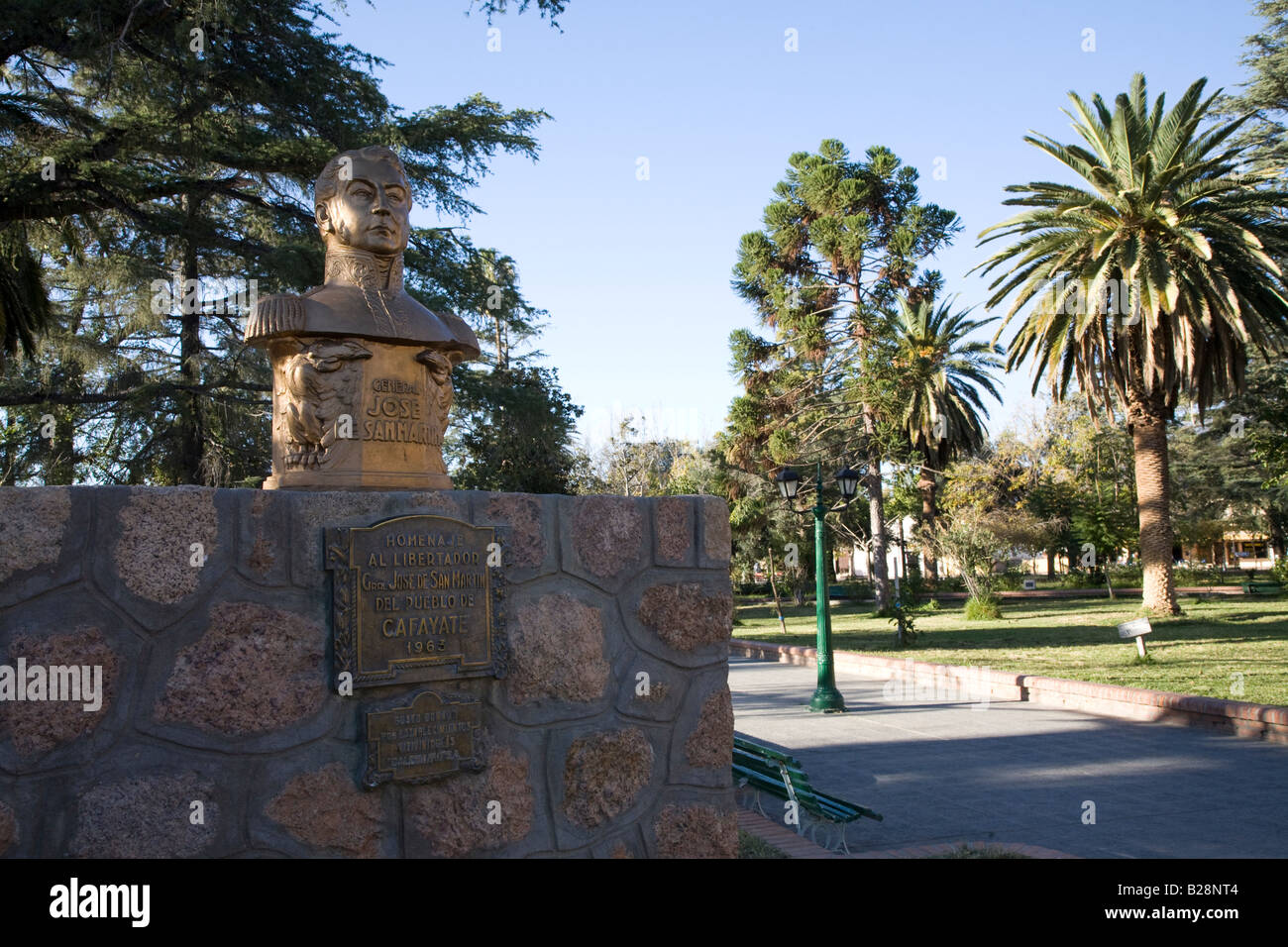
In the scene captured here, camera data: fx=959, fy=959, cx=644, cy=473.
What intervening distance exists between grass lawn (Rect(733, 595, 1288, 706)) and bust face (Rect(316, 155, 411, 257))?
9.38m

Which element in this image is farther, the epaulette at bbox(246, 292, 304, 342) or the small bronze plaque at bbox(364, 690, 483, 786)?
the epaulette at bbox(246, 292, 304, 342)

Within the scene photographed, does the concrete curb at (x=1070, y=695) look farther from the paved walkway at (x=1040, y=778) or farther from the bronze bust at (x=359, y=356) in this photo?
the bronze bust at (x=359, y=356)

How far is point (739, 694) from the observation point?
13.2 meters

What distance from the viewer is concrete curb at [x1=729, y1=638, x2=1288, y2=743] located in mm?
8945

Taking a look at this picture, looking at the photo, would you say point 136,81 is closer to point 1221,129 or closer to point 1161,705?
point 1161,705

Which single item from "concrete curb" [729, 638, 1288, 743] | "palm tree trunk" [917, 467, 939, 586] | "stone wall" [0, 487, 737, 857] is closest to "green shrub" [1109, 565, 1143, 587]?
"palm tree trunk" [917, 467, 939, 586]

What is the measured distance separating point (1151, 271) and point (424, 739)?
56.2 ft

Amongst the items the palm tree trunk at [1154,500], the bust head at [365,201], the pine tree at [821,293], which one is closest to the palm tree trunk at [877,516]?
the pine tree at [821,293]

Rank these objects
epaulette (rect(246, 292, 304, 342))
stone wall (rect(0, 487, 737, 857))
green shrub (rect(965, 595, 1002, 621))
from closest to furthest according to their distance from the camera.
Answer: stone wall (rect(0, 487, 737, 857))
epaulette (rect(246, 292, 304, 342))
green shrub (rect(965, 595, 1002, 621))

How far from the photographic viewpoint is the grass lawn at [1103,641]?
11.7 metres

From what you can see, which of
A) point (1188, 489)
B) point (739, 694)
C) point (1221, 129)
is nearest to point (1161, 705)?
point (739, 694)

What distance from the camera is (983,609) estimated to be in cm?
2281

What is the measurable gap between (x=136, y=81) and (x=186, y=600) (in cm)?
1039

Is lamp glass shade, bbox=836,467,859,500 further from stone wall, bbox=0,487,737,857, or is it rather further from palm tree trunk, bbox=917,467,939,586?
palm tree trunk, bbox=917,467,939,586
